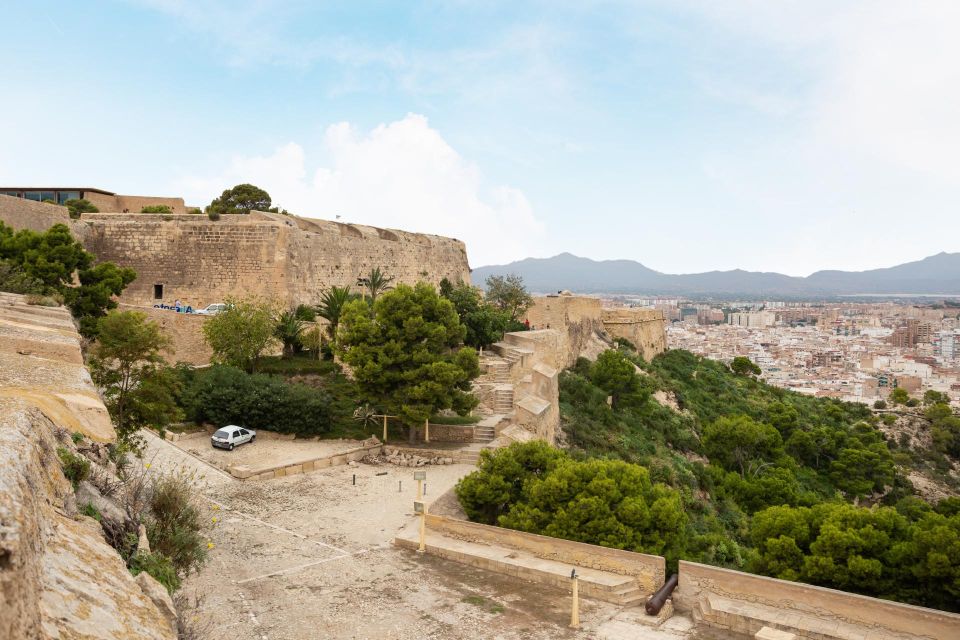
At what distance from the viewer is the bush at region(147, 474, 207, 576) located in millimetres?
5184

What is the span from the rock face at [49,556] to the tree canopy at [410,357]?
10.3m

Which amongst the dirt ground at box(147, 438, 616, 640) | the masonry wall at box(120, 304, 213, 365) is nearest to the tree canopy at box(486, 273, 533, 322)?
the masonry wall at box(120, 304, 213, 365)

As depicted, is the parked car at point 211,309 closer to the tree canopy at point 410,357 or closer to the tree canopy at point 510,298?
the tree canopy at point 410,357

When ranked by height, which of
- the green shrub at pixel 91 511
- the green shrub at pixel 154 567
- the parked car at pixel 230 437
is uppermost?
the green shrub at pixel 91 511

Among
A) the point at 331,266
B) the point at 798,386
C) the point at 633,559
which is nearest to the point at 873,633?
the point at 633,559

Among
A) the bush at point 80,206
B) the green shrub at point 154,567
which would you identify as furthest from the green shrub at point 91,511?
the bush at point 80,206

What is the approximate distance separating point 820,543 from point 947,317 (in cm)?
11164

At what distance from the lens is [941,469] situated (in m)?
33.6

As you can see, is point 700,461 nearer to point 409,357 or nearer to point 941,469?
point 409,357

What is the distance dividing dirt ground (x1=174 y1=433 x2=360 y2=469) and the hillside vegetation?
389cm

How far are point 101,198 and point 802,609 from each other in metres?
29.0

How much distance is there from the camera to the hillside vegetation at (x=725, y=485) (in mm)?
9156

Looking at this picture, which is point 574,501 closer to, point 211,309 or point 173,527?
point 173,527

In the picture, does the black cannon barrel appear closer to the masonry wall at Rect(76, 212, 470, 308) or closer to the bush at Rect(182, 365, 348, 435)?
the bush at Rect(182, 365, 348, 435)
